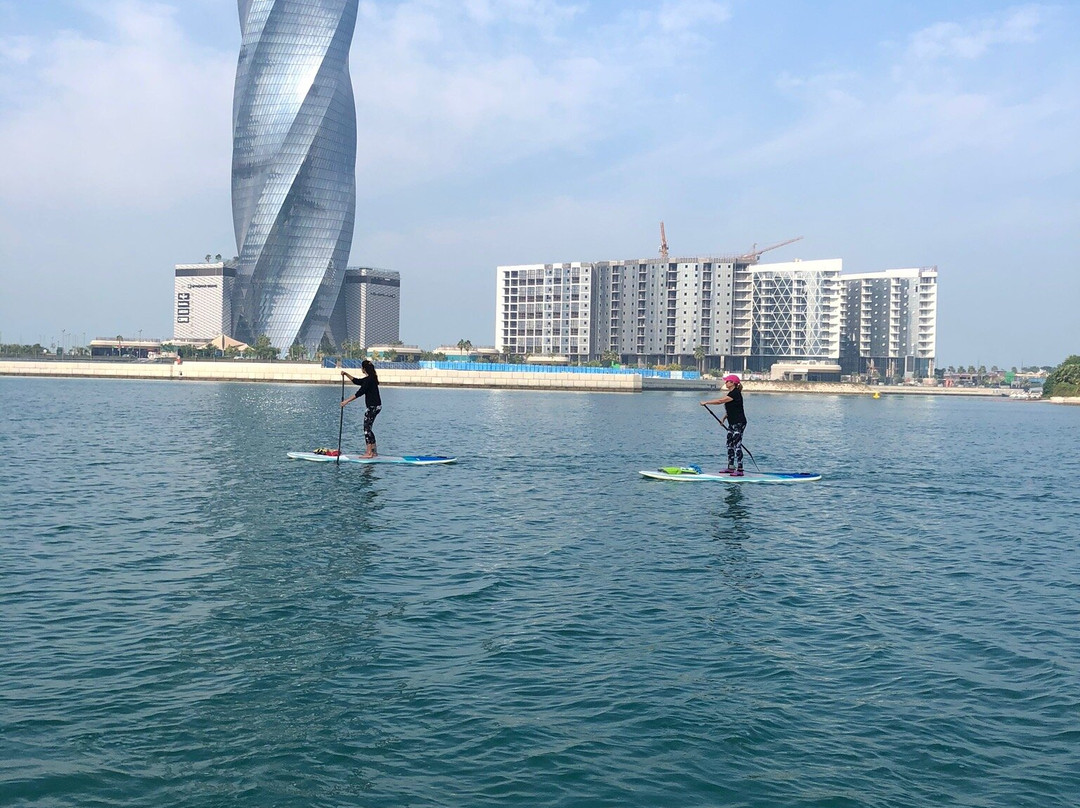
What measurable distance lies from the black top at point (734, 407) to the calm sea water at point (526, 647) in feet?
11.1

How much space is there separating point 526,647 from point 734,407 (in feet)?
73.3

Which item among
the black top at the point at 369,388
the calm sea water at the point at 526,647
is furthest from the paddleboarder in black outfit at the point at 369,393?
the calm sea water at the point at 526,647

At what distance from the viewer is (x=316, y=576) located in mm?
19484

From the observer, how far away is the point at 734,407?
35.7 meters

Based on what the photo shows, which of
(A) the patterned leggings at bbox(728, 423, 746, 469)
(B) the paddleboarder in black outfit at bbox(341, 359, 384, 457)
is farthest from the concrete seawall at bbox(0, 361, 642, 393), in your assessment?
(A) the patterned leggings at bbox(728, 423, 746, 469)

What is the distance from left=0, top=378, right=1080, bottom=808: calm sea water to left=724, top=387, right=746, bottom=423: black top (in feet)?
11.1

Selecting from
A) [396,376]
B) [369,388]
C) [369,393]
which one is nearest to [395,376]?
[396,376]

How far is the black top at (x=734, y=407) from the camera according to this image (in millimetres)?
35312

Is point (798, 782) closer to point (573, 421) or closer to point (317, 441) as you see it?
point (317, 441)

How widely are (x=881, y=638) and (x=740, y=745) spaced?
5691 millimetres

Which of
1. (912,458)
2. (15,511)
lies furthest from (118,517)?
(912,458)

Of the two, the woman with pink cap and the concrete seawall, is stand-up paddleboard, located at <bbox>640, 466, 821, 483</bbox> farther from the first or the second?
the concrete seawall

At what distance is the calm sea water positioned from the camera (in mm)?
10414

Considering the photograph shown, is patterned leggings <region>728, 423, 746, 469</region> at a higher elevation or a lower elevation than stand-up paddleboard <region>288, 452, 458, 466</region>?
higher
